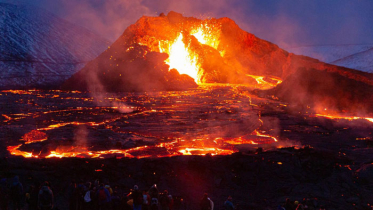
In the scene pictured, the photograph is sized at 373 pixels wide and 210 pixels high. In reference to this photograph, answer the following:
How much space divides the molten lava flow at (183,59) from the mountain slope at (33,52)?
5137 centimetres

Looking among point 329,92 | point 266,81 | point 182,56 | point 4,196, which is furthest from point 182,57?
point 4,196

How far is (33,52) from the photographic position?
517 feet

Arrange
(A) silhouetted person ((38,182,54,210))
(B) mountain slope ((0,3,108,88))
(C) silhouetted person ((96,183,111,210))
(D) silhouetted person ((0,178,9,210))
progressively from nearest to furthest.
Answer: (A) silhouetted person ((38,182,54,210)) < (C) silhouetted person ((96,183,111,210)) < (D) silhouetted person ((0,178,9,210)) < (B) mountain slope ((0,3,108,88))

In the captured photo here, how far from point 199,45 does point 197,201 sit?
84314mm

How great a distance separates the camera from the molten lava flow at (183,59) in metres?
92.2

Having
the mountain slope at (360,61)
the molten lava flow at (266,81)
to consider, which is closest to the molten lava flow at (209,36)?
the molten lava flow at (266,81)

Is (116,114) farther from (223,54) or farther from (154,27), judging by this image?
(223,54)

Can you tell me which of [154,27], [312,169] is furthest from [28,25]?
[312,169]

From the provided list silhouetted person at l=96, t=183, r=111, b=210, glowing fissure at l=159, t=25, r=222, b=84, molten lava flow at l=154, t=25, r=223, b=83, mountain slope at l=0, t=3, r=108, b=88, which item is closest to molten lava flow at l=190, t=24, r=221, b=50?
glowing fissure at l=159, t=25, r=222, b=84

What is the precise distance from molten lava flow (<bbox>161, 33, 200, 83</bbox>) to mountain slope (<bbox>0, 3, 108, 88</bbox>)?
51369 millimetres

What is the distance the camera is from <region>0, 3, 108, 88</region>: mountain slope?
406 ft

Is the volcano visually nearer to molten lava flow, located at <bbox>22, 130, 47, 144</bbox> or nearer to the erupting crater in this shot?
the erupting crater

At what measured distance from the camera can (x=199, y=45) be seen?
311 ft

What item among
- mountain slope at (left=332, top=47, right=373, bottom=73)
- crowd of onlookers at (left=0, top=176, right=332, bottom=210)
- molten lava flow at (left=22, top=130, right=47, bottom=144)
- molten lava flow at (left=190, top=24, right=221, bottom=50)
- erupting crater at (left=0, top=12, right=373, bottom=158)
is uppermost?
molten lava flow at (left=190, top=24, right=221, bottom=50)
